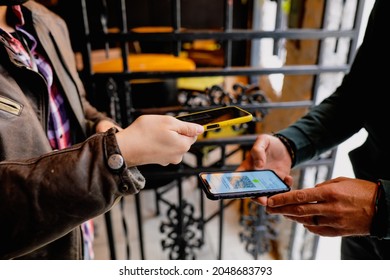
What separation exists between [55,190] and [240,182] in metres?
0.55

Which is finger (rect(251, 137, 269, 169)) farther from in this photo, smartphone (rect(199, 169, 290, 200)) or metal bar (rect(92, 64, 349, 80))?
metal bar (rect(92, 64, 349, 80))

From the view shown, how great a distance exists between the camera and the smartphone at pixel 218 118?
2.72ft

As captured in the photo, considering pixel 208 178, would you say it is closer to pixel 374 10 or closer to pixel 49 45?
pixel 49 45

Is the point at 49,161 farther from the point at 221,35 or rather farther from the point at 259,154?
the point at 221,35

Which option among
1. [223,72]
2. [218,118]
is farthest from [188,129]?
[223,72]

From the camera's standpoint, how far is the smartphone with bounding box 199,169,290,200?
0.89 metres

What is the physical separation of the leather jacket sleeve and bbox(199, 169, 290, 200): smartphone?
273mm

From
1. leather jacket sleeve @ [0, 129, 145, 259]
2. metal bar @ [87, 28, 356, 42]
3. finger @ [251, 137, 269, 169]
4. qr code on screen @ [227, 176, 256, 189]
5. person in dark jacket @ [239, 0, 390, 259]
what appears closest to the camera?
leather jacket sleeve @ [0, 129, 145, 259]

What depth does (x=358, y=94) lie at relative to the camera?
1.12 m

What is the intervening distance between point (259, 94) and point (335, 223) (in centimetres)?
78

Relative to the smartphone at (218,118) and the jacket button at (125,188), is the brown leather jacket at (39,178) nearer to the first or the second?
the jacket button at (125,188)

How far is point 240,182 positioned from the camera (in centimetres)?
98


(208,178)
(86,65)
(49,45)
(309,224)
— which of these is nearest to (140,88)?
(86,65)

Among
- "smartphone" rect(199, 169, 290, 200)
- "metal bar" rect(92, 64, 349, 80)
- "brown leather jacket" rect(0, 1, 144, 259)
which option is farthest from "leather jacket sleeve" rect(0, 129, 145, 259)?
"metal bar" rect(92, 64, 349, 80)
